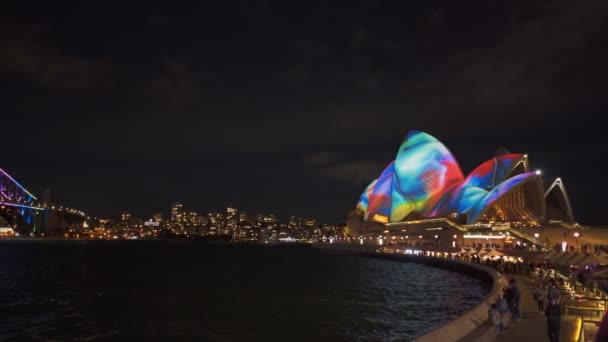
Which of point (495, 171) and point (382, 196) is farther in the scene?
point (382, 196)

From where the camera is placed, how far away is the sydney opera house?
46.4m

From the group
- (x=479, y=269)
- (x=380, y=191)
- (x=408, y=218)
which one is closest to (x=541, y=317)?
(x=479, y=269)

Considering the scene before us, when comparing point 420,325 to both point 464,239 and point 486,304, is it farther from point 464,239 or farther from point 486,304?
point 464,239

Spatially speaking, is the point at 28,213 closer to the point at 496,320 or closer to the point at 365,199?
the point at 365,199

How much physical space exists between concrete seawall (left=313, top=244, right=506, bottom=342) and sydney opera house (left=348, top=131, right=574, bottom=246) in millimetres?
6084

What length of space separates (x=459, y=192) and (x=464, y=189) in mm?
751

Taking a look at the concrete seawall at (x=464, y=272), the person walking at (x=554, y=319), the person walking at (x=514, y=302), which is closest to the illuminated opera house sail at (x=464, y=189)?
the concrete seawall at (x=464, y=272)

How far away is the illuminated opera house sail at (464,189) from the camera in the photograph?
1826 inches

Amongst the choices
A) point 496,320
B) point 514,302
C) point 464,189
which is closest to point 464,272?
point 464,189

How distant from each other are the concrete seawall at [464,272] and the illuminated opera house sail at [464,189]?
6442mm

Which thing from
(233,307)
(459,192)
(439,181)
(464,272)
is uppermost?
(439,181)

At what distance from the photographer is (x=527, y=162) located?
4706cm

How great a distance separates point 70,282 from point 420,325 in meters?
21.4

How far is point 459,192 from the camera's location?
50.5m
